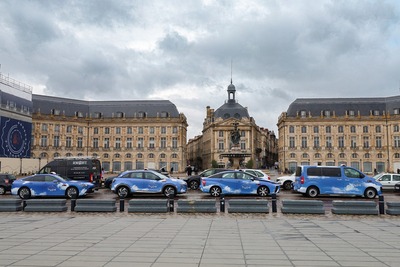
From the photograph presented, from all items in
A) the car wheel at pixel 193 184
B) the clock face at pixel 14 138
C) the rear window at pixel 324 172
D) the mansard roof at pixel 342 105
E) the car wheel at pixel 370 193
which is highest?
the mansard roof at pixel 342 105

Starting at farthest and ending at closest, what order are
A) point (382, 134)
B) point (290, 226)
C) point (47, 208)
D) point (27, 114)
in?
1. point (382, 134)
2. point (27, 114)
3. point (47, 208)
4. point (290, 226)

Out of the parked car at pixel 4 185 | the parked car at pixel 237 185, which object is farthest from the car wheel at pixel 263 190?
the parked car at pixel 4 185

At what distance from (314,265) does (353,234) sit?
425 centimetres

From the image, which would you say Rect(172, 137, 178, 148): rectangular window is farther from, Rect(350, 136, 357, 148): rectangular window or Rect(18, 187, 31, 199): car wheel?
Rect(18, 187, 31, 199): car wheel

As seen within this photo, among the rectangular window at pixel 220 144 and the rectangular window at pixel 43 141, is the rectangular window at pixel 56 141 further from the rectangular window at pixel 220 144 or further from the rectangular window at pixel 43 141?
the rectangular window at pixel 220 144

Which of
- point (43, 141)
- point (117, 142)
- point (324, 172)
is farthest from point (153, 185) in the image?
point (117, 142)

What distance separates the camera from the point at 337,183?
2309cm

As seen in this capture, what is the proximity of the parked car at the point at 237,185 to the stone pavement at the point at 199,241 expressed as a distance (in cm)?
771

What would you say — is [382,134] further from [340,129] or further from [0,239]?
[0,239]

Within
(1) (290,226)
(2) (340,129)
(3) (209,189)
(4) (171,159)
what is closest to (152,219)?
(1) (290,226)

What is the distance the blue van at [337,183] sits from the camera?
2305 centimetres

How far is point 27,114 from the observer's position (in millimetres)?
61594

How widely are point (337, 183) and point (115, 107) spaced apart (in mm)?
77002

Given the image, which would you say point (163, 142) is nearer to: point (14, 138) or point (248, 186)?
point (14, 138)
